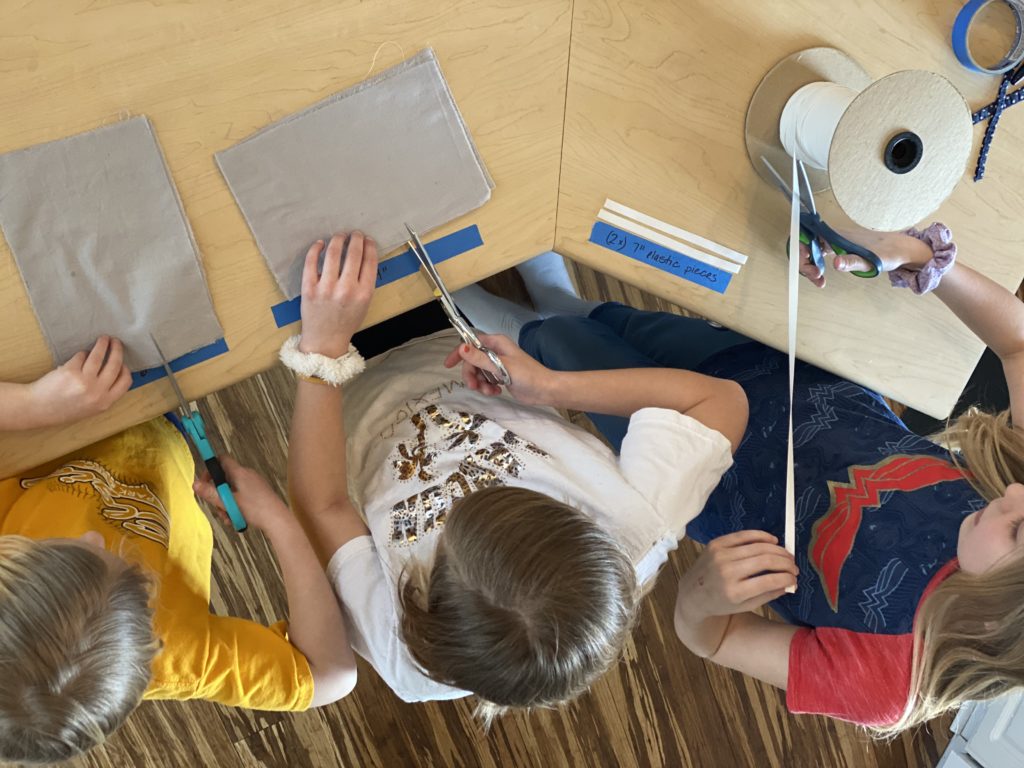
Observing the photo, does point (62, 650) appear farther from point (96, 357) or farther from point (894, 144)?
point (894, 144)

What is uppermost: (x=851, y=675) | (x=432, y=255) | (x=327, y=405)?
(x=432, y=255)

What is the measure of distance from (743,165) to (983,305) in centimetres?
31

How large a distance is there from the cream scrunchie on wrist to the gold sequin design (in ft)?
0.38

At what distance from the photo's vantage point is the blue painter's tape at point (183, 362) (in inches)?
31.0

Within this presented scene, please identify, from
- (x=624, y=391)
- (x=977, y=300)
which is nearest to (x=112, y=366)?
(x=624, y=391)

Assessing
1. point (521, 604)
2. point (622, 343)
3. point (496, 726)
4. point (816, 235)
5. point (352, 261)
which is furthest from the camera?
point (496, 726)

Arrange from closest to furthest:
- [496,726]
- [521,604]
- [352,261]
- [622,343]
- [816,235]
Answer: [521,604] < [352,261] < [816,235] < [622,343] < [496,726]

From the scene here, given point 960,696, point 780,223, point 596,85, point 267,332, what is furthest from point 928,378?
point 267,332

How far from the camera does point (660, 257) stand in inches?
35.4

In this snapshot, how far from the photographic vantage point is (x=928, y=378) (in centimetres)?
98

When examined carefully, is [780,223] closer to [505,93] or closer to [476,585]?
[505,93]

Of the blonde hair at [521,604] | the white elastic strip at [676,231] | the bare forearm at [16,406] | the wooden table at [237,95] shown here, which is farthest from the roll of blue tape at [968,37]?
the bare forearm at [16,406]

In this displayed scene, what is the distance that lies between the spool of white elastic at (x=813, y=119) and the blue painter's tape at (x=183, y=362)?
60 centimetres

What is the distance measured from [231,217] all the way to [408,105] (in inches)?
7.6
